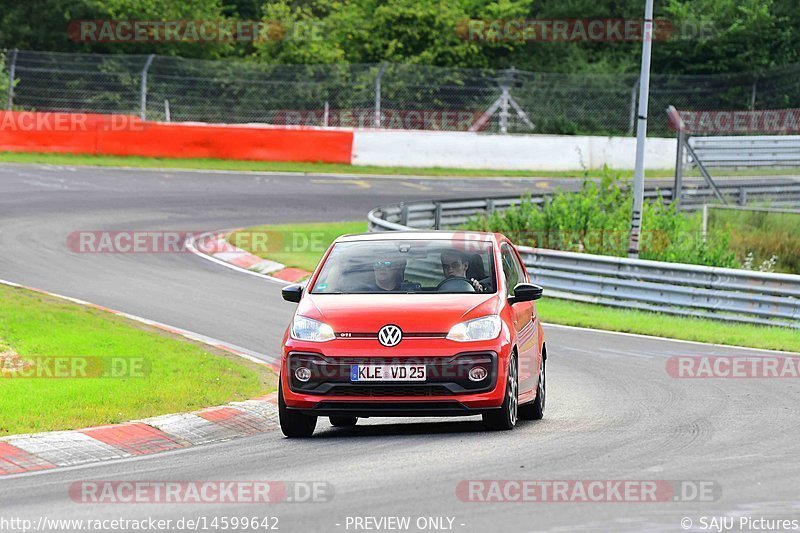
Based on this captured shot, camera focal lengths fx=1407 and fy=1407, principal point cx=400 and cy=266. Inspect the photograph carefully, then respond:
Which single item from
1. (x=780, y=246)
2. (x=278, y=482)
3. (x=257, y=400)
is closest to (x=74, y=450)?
(x=278, y=482)

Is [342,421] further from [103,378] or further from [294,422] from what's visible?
[103,378]

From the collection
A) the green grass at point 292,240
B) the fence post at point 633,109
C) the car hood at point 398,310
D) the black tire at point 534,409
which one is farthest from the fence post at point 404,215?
the car hood at point 398,310

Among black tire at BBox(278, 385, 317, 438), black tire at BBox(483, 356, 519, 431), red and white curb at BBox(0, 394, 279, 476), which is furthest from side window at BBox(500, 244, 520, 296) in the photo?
red and white curb at BBox(0, 394, 279, 476)

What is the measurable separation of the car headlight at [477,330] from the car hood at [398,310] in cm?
4

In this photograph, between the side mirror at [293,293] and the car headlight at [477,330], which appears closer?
the car headlight at [477,330]

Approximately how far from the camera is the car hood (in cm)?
1018

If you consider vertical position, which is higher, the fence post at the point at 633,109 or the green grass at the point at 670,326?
the fence post at the point at 633,109

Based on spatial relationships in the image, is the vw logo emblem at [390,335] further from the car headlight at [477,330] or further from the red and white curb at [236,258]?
the red and white curb at [236,258]

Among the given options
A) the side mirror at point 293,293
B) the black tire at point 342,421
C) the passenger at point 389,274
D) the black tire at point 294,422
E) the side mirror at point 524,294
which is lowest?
the black tire at point 342,421

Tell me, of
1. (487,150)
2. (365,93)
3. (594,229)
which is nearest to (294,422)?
(594,229)

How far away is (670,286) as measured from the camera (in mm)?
21344

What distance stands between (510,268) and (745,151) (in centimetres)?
2631

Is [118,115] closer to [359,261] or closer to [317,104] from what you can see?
[317,104]

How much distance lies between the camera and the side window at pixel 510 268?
450 inches
